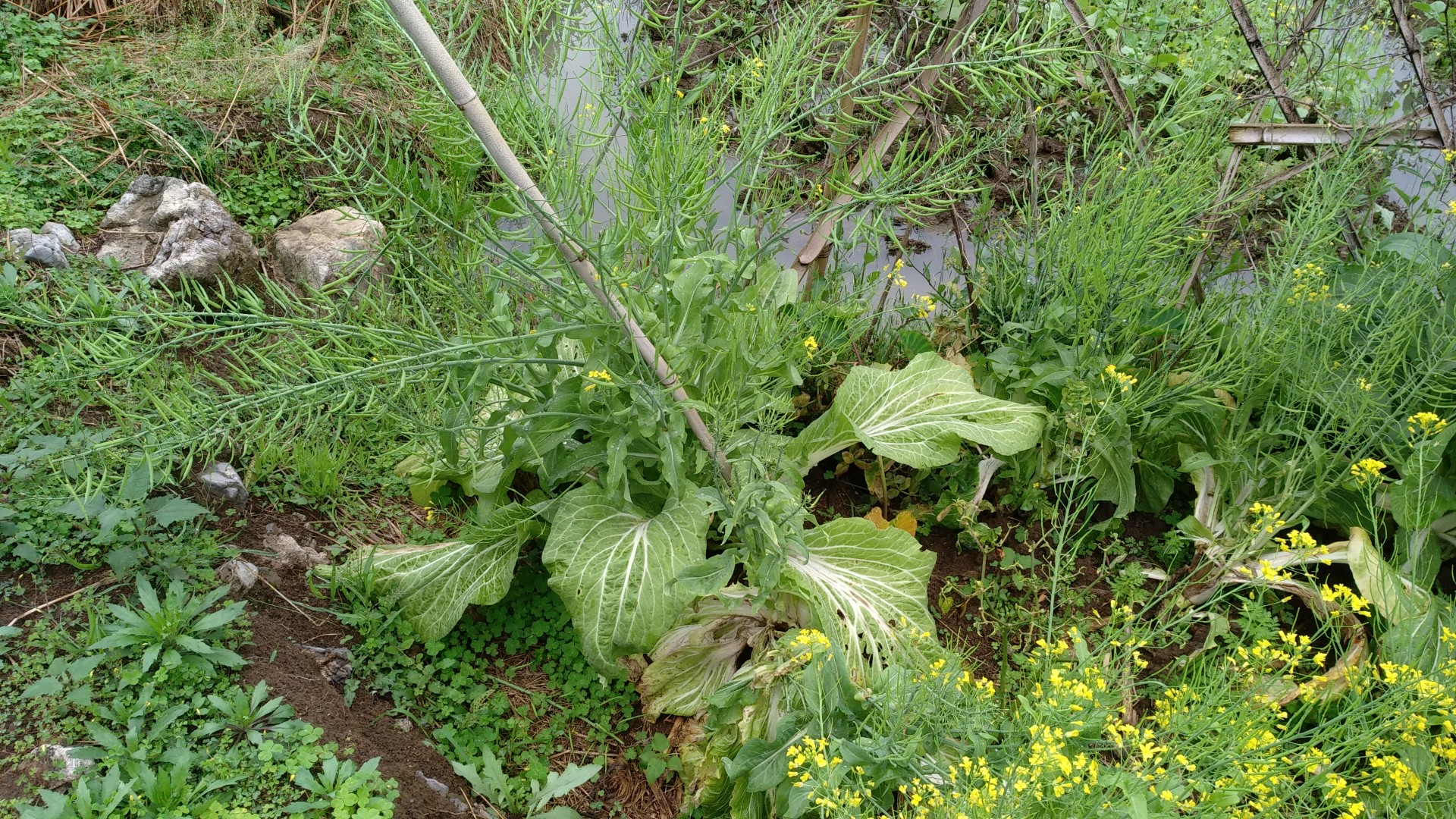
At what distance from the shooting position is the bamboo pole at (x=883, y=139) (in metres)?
2.32

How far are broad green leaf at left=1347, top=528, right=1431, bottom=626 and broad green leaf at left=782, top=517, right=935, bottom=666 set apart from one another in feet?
3.74

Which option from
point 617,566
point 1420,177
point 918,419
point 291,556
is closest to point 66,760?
point 291,556

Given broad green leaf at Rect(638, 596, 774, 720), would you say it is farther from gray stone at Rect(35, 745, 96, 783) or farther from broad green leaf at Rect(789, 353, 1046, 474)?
gray stone at Rect(35, 745, 96, 783)

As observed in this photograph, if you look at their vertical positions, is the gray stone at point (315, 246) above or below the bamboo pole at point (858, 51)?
below

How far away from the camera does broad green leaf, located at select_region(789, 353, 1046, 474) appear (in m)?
2.71

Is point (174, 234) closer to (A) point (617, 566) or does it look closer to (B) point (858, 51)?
(A) point (617, 566)

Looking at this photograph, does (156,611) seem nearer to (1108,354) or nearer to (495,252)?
(495,252)

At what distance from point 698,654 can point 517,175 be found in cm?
137

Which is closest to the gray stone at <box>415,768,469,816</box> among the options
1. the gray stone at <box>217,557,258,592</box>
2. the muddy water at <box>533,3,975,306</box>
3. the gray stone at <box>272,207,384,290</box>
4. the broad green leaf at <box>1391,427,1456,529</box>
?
the gray stone at <box>217,557,258,592</box>

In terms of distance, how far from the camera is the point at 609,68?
9.29 feet

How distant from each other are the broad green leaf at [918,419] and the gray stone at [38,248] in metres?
2.39

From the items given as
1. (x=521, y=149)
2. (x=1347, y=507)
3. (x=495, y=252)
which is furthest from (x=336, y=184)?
(x=1347, y=507)

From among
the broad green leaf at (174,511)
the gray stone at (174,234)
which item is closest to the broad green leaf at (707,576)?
the broad green leaf at (174,511)

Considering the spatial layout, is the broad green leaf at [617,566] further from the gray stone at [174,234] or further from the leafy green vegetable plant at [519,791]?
the gray stone at [174,234]
